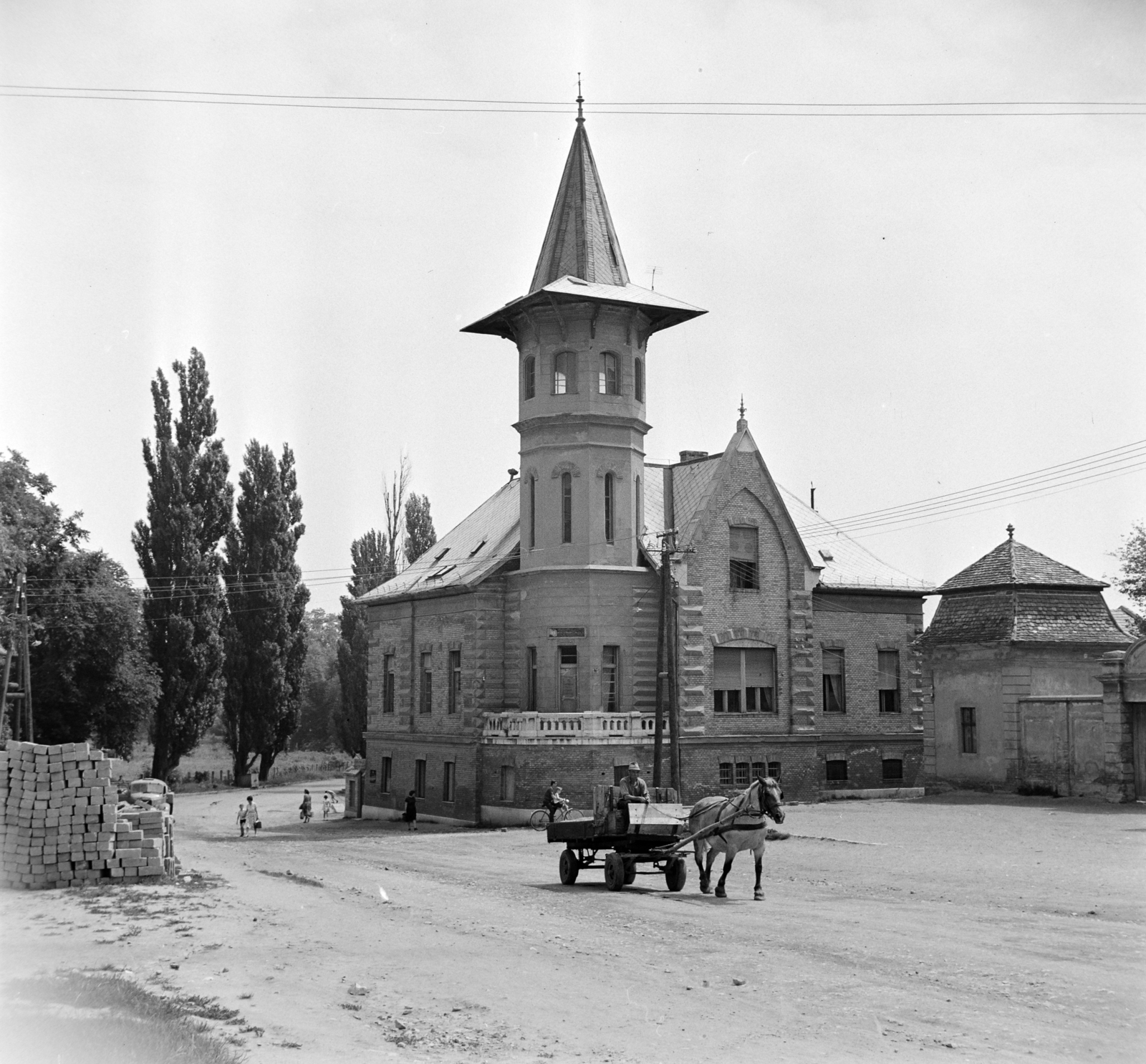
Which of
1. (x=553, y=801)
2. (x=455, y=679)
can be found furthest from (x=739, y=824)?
(x=455, y=679)

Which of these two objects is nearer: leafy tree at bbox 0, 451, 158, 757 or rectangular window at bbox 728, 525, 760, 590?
rectangular window at bbox 728, 525, 760, 590

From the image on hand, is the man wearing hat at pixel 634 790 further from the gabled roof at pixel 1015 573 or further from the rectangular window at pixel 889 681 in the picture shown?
the rectangular window at pixel 889 681

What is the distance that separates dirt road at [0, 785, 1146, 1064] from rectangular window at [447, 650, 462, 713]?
18.7 metres

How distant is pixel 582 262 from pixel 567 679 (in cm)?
1489

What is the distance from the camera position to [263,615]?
64625 millimetres

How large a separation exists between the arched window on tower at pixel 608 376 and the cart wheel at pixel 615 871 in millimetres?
24209

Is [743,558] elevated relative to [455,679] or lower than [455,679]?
elevated

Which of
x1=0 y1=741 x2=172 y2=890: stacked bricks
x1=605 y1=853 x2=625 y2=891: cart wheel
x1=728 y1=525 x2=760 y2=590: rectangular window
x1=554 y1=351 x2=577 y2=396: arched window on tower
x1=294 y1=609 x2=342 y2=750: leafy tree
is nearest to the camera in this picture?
x1=0 y1=741 x2=172 y2=890: stacked bricks

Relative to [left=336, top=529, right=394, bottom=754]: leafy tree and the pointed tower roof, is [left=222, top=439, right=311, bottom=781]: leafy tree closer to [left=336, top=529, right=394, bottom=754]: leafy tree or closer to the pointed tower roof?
[left=336, top=529, right=394, bottom=754]: leafy tree

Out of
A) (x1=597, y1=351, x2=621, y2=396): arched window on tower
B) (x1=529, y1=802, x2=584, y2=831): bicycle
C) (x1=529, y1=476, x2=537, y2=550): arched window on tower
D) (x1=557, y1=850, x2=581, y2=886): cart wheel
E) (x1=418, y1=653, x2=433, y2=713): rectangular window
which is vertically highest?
(x1=597, y1=351, x2=621, y2=396): arched window on tower

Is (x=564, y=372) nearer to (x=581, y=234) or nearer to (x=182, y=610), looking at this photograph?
(x=581, y=234)

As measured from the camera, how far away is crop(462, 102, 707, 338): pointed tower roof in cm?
4444

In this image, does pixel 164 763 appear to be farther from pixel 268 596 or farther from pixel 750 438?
pixel 750 438

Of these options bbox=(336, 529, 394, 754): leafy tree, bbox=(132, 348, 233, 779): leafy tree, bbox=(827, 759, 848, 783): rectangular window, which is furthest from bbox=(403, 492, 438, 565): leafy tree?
bbox=(827, 759, 848, 783): rectangular window
